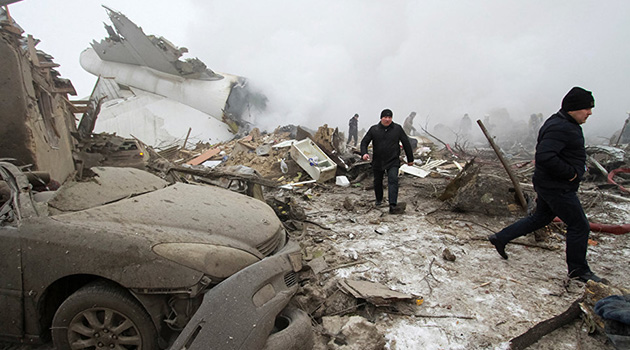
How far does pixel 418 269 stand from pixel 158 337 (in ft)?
8.32

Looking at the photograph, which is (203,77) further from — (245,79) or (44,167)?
(44,167)

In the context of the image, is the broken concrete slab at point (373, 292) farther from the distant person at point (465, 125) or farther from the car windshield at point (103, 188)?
the distant person at point (465, 125)

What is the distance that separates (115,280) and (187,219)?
0.63 metres

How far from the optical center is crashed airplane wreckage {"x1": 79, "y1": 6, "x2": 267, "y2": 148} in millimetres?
18484

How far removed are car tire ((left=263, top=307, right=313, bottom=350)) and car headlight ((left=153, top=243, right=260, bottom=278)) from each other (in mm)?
439

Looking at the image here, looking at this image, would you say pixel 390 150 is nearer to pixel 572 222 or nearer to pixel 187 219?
pixel 572 222

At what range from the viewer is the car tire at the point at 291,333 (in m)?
1.81

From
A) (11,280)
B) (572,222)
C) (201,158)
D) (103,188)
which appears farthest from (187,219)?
(201,158)

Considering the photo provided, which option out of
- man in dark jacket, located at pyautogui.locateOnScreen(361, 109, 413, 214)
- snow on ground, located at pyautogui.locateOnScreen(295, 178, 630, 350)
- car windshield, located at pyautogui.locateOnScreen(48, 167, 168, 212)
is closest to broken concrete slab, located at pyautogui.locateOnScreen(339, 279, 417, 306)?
snow on ground, located at pyautogui.locateOnScreen(295, 178, 630, 350)

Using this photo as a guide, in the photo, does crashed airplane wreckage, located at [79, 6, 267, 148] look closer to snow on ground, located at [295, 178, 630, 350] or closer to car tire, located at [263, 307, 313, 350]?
snow on ground, located at [295, 178, 630, 350]

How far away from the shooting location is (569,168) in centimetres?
279

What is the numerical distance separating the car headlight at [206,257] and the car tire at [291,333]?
17.3 inches

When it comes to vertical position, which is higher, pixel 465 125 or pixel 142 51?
pixel 142 51

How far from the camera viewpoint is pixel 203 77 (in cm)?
2052
